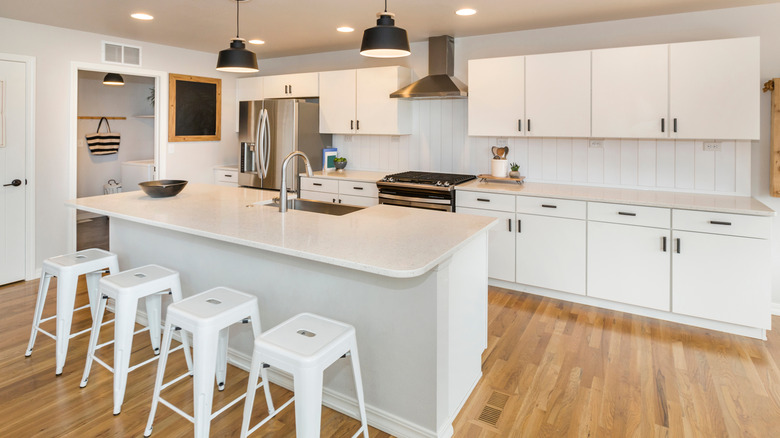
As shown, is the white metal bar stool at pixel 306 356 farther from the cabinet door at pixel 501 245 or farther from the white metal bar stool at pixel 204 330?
the cabinet door at pixel 501 245

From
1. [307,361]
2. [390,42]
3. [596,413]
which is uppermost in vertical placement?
[390,42]

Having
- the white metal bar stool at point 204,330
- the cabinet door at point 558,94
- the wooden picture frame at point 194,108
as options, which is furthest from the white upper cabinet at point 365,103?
the white metal bar stool at point 204,330

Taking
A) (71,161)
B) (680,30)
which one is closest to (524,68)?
(680,30)

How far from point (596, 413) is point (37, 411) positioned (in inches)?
110

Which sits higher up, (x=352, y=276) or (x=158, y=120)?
(x=158, y=120)

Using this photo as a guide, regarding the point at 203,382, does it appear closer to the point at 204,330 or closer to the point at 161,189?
the point at 204,330

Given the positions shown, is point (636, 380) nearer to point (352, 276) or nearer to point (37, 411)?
point (352, 276)

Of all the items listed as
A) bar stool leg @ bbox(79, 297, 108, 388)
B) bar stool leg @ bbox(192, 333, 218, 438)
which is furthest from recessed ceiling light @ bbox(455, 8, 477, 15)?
bar stool leg @ bbox(79, 297, 108, 388)

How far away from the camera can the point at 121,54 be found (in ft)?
16.0

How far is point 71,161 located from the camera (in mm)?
4547

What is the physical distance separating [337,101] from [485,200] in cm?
219

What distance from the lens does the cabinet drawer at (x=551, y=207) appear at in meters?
3.60

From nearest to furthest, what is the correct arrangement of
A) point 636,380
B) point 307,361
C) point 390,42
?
point 307,361
point 390,42
point 636,380

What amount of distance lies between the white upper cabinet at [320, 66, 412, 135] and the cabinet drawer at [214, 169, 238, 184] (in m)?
1.39
